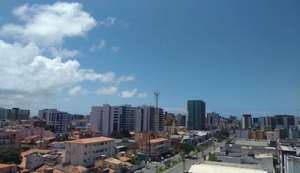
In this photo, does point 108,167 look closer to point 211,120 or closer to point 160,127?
point 160,127

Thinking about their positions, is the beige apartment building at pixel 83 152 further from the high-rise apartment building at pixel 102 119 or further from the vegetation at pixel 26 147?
the high-rise apartment building at pixel 102 119

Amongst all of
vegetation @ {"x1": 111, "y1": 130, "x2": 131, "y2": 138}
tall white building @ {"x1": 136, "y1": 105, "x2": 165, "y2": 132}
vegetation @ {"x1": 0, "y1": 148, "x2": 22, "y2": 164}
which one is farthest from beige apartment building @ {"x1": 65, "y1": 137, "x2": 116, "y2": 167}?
tall white building @ {"x1": 136, "y1": 105, "x2": 165, "y2": 132}

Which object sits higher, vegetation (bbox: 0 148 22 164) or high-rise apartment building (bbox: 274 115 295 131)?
high-rise apartment building (bbox: 274 115 295 131)

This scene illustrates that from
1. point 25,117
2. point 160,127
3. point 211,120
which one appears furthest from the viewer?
point 211,120

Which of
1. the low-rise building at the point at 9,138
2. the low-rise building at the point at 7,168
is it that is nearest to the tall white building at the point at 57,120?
the low-rise building at the point at 9,138

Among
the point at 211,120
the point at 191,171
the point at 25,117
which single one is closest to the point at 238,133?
the point at 211,120

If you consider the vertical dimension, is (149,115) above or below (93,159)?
above

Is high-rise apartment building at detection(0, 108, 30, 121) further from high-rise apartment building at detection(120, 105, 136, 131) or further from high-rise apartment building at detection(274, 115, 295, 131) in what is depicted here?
high-rise apartment building at detection(274, 115, 295, 131)

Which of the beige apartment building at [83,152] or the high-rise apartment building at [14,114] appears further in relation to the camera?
the high-rise apartment building at [14,114]

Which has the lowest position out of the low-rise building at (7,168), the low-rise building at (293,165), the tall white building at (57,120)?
the low-rise building at (7,168)
